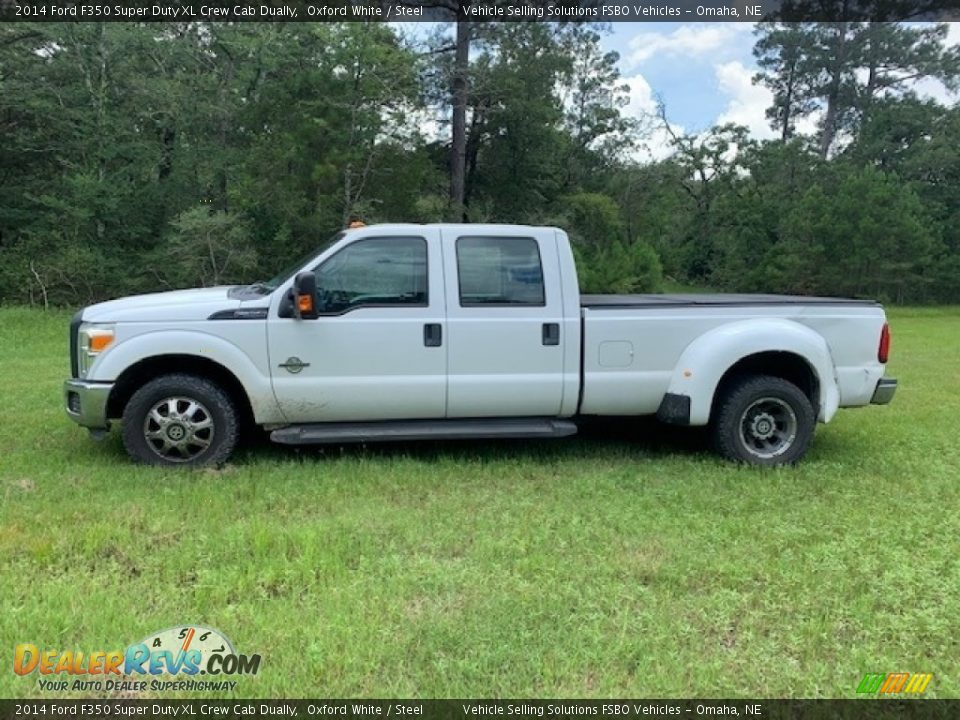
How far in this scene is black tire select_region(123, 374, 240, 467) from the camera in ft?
16.5

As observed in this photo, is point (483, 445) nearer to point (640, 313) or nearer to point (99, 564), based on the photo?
point (640, 313)

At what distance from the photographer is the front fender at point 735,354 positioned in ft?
17.7

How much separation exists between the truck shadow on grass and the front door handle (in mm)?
916

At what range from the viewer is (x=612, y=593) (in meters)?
3.30

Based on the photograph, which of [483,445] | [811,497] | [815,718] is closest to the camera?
[815,718]

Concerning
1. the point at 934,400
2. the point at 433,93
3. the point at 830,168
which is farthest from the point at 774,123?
the point at 934,400

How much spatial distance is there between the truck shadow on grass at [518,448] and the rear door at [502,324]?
500 millimetres

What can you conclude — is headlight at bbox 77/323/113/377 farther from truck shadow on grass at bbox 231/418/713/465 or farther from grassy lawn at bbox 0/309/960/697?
truck shadow on grass at bbox 231/418/713/465

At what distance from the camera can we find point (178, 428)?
16.7 ft

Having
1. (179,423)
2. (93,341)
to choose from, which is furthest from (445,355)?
(93,341)

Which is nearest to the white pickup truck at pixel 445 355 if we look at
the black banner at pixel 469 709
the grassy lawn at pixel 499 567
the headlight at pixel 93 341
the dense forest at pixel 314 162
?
the headlight at pixel 93 341

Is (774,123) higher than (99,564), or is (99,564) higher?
(774,123)

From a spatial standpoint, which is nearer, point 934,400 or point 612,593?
point 612,593

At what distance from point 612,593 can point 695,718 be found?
2.68ft
